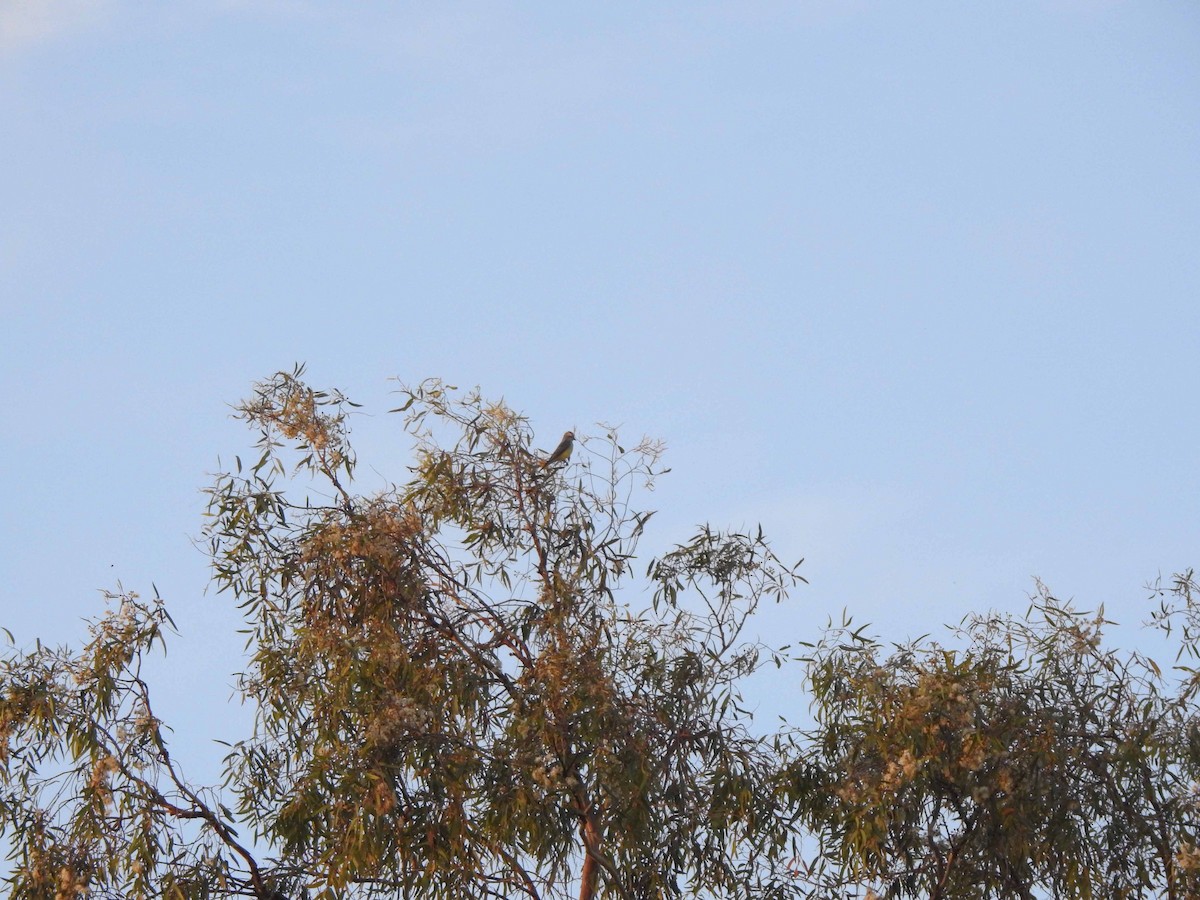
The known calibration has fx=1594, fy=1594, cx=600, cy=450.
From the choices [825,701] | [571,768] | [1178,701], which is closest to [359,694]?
[571,768]

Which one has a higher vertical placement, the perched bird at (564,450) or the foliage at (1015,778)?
the perched bird at (564,450)

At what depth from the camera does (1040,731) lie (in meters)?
6.06

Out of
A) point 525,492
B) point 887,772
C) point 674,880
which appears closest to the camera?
point 887,772

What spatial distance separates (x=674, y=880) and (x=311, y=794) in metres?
1.47

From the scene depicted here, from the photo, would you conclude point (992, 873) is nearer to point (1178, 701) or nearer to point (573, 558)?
point (1178, 701)

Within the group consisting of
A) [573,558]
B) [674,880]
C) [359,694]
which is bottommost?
[674,880]

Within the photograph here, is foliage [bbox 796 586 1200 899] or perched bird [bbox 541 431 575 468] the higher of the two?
perched bird [bbox 541 431 575 468]

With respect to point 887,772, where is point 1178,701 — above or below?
above

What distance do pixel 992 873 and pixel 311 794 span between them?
261cm

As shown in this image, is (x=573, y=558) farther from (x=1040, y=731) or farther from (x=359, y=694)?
(x=1040, y=731)

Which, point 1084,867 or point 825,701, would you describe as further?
point 825,701

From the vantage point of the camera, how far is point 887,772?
231 inches

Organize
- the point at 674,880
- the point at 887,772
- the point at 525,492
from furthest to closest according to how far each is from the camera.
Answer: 1. the point at 525,492
2. the point at 674,880
3. the point at 887,772

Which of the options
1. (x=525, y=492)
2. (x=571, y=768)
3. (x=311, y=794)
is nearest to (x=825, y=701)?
(x=571, y=768)
